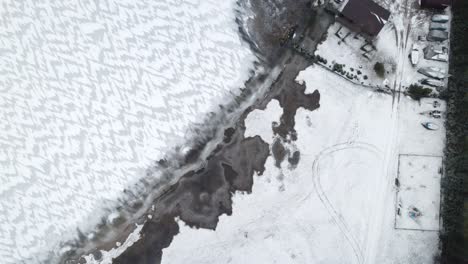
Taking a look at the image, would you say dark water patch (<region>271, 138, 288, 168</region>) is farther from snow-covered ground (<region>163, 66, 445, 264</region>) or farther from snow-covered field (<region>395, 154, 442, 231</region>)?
snow-covered field (<region>395, 154, 442, 231</region>)

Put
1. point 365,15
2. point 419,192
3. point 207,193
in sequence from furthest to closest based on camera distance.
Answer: point 419,192, point 207,193, point 365,15

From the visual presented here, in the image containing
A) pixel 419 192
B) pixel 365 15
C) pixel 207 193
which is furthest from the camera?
pixel 419 192

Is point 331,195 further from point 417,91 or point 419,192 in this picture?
point 417,91

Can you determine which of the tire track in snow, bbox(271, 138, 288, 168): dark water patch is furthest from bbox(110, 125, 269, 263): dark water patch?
the tire track in snow

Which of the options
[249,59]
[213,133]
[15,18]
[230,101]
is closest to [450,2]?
[249,59]

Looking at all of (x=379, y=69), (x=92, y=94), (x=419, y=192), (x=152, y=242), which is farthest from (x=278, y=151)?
(x=92, y=94)

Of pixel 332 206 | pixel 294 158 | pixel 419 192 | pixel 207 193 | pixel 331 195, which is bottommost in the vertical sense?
pixel 207 193

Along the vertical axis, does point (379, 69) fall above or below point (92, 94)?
above
